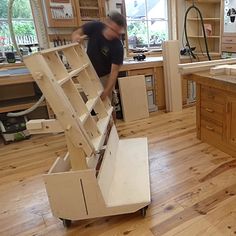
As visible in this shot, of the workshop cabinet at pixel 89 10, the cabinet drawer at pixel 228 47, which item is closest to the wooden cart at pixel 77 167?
the workshop cabinet at pixel 89 10

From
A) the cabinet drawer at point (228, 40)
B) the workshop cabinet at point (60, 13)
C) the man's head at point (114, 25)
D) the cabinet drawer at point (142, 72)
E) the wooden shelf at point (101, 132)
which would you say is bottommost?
the wooden shelf at point (101, 132)

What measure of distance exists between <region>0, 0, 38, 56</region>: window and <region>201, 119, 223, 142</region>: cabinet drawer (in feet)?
8.51

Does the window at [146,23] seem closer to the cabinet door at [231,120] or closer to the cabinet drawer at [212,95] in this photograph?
the cabinet drawer at [212,95]

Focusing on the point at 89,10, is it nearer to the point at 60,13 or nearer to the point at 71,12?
the point at 71,12

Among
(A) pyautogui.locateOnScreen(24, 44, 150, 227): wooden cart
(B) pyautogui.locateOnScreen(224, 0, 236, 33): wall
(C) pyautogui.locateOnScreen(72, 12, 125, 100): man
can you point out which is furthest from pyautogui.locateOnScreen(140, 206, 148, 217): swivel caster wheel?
(B) pyautogui.locateOnScreen(224, 0, 236, 33): wall

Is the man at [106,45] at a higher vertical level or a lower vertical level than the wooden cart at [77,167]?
higher

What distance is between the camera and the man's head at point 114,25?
221cm

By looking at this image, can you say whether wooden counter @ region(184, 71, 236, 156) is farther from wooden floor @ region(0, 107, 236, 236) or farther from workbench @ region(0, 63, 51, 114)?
workbench @ region(0, 63, 51, 114)

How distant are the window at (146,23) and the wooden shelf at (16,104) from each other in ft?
6.48

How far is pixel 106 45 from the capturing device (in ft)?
8.10

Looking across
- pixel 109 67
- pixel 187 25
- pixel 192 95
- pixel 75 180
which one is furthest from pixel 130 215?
pixel 187 25

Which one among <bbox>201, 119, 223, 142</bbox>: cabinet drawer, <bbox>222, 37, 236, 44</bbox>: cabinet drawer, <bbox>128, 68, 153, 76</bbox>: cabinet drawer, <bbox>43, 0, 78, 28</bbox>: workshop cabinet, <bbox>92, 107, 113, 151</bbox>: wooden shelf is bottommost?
<bbox>201, 119, 223, 142</bbox>: cabinet drawer

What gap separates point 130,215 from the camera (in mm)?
1669

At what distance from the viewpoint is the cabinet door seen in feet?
6.99
